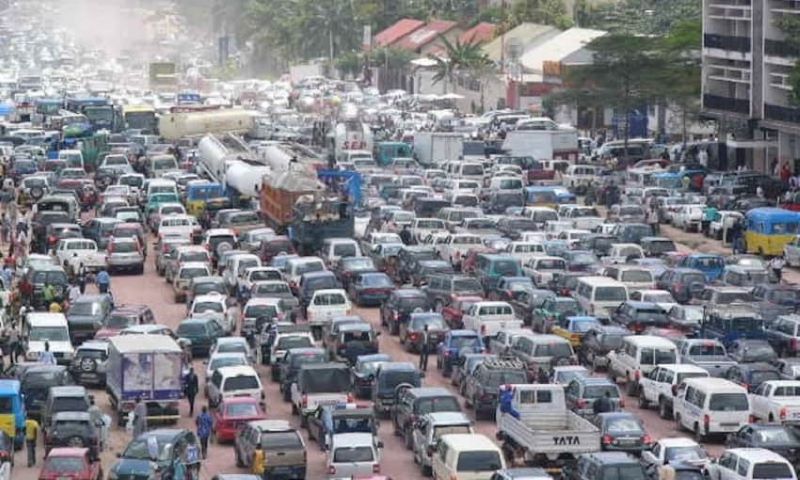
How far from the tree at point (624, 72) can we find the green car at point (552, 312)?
51.2 metres

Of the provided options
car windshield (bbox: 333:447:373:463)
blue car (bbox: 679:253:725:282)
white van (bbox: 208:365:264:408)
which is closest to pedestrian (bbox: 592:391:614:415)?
car windshield (bbox: 333:447:373:463)

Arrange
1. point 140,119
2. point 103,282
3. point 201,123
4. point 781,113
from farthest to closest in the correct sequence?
1. point 140,119
2. point 201,123
3. point 781,113
4. point 103,282

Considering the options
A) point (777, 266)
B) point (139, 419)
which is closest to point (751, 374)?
point (139, 419)

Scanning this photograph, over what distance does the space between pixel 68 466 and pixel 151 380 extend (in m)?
7.89

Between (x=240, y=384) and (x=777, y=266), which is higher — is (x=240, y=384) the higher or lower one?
the lower one

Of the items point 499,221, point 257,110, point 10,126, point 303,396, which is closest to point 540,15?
point 257,110

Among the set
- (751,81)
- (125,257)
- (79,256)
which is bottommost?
(125,257)

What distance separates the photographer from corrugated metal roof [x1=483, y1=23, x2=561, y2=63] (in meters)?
153

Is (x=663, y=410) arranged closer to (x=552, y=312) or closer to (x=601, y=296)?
(x=552, y=312)

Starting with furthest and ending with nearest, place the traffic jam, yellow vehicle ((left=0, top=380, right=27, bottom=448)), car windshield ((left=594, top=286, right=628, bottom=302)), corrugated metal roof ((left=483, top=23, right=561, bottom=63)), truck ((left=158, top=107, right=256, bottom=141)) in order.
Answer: corrugated metal roof ((left=483, top=23, right=561, bottom=63)) < truck ((left=158, top=107, right=256, bottom=141)) < car windshield ((left=594, top=286, right=628, bottom=302)) < yellow vehicle ((left=0, top=380, right=27, bottom=448)) < the traffic jam

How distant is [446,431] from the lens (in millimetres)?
48562

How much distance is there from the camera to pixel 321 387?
53.8 meters

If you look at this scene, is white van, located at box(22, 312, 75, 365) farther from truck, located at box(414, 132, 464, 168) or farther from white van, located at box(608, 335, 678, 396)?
truck, located at box(414, 132, 464, 168)

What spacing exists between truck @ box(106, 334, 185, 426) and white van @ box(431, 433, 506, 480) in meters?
8.84
